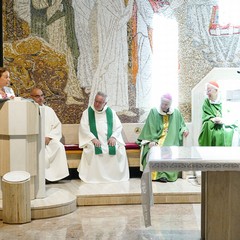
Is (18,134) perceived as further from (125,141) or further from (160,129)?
(125,141)

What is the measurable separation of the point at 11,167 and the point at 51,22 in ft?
10.5

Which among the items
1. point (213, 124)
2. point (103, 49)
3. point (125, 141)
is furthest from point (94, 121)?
point (213, 124)

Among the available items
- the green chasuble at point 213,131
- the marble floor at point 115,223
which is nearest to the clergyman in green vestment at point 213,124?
the green chasuble at point 213,131

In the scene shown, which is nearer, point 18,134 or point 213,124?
point 18,134

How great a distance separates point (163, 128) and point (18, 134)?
8.51 ft

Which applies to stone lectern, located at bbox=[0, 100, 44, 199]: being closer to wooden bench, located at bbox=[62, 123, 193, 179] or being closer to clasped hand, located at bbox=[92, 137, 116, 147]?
clasped hand, located at bbox=[92, 137, 116, 147]

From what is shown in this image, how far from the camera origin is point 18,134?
5.43 metres

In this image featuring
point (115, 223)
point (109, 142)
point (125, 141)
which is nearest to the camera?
point (115, 223)

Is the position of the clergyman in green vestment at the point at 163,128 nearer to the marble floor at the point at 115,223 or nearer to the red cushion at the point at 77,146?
the red cushion at the point at 77,146

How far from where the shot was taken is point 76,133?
25.8 ft

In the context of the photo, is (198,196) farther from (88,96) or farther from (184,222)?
(88,96)

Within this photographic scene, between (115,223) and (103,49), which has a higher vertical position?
(103,49)

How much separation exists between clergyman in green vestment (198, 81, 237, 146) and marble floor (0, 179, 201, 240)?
0.88 meters

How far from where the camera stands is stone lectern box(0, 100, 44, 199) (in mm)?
5422
